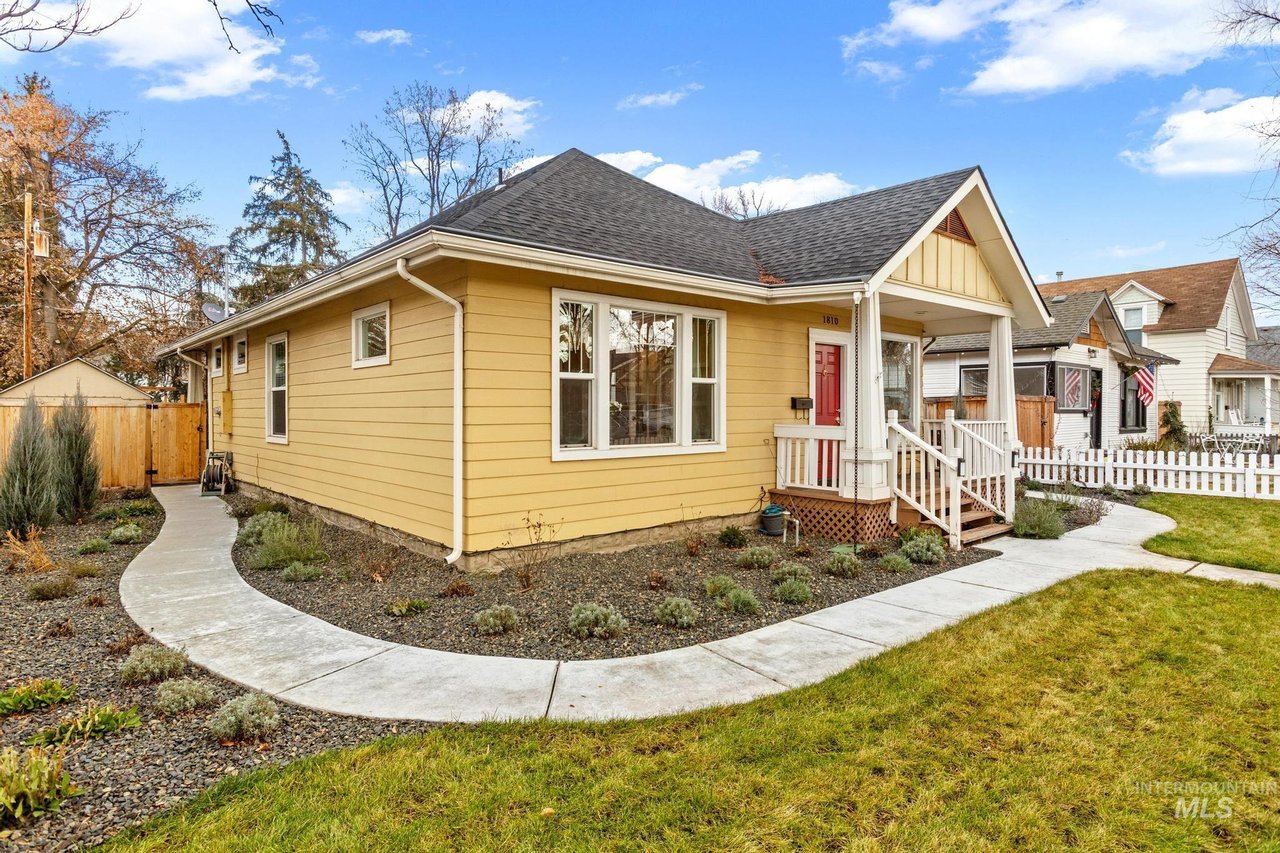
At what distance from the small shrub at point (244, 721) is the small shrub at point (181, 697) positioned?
0.27m

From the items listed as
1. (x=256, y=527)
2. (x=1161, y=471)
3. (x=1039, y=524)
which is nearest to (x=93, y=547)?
(x=256, y=527)

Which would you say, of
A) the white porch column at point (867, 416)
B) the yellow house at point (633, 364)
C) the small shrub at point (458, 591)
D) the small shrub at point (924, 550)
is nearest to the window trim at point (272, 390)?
the yellow house at point (633, 364)

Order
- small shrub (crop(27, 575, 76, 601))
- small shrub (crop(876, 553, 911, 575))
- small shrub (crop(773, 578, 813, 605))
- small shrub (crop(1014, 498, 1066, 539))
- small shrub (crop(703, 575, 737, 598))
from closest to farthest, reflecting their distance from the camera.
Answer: small shrub (crop(27, 575, 76, 601))
small shrub (crop(773, 578, 813, 605))
small shrub (crop(703, 575, 737, 598))
small shrub (crop(876, 553, 911, 575))
small shrub (crop(1014, 498, 1066, 539))

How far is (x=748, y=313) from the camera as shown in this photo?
777 cm

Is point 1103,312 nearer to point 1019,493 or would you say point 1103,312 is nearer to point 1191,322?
point 1191,322

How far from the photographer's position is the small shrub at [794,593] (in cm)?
525

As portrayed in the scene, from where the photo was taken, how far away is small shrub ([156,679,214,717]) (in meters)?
3.15

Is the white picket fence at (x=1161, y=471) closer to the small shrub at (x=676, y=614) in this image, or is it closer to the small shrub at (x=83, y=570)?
the small shrub at (x=676, y=614)

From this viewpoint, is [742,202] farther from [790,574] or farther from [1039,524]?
[790,574]

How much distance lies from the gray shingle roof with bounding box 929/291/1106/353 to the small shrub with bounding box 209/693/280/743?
15.3 metres

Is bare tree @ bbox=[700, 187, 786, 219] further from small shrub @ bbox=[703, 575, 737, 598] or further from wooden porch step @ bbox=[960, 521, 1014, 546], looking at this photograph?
small shrub @ bbox=[703, 575, 737, 598]

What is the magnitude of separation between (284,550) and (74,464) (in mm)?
4992

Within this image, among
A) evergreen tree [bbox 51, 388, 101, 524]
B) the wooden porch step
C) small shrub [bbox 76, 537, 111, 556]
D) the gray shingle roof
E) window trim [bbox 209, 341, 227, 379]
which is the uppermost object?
the gray shingle roof

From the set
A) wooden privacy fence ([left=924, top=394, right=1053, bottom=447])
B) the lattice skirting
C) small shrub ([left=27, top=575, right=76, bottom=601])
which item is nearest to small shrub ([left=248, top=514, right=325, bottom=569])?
small shrub ([left=27, top=575, right=76, bottom=601])
